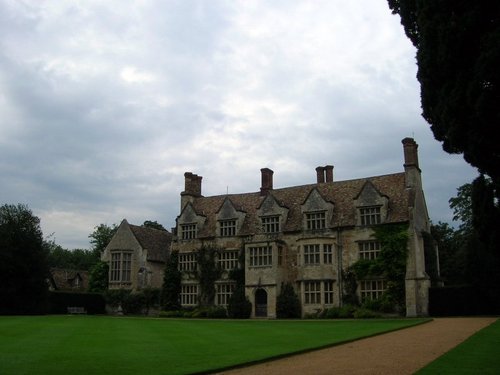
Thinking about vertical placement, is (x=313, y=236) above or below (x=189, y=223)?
below

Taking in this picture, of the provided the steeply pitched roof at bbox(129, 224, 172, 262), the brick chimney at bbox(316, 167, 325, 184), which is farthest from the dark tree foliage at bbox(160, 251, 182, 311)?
the brick chimney at bbox(316, 167, 325, 184)

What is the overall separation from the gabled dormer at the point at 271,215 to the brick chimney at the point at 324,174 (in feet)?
15.6

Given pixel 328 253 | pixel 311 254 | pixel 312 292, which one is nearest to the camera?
pixel 312 292

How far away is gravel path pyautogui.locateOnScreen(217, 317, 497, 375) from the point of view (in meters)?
11.6

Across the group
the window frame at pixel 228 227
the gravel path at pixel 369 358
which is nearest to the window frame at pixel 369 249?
the window frame at pixel 228 227

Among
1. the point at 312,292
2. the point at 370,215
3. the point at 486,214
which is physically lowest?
the point at 312,292

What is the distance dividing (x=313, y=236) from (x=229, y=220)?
313 inches

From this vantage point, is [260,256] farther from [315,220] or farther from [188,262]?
[188,262]

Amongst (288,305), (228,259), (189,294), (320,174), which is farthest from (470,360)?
(189,294)

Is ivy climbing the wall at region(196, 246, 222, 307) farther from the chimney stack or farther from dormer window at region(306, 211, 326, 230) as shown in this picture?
dormer window at region(306, 211, 326, 230)

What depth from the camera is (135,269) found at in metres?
46.9

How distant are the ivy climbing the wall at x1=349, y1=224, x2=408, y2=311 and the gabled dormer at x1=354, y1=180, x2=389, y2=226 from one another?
109 centimetres

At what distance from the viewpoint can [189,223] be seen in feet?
151

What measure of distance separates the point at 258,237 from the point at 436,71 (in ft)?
99.6
